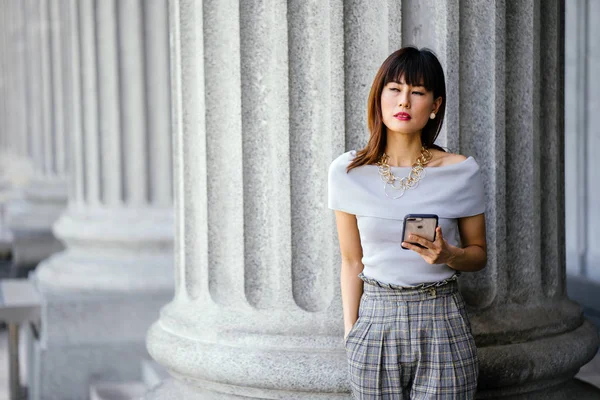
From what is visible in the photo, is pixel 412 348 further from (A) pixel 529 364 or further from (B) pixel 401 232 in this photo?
(A) pixel 529 364

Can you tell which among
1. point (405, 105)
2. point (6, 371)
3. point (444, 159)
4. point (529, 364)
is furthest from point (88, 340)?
point (405, 105)

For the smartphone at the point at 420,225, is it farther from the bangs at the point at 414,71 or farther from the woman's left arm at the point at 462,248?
the bangs at the point at 414,71

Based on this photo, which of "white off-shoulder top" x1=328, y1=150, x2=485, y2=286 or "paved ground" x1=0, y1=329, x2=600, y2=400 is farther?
"paved ground" x1=0, y1=329, x2=600, y2=400

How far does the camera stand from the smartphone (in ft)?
13.5

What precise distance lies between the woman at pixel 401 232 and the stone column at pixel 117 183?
634 centimetres

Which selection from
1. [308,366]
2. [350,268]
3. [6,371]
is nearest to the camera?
[350,268]

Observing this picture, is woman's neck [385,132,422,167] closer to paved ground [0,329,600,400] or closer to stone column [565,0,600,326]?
paved ground [0,329,600,400]

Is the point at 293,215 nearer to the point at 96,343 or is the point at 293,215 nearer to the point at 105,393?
the point at 105,393

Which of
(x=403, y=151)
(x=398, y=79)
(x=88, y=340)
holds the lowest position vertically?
(x=88, y=340)

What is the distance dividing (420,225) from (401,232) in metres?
0.32

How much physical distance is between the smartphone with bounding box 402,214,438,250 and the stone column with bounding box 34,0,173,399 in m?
6.81

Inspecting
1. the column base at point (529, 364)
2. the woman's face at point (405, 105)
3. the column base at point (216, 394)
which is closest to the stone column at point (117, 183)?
the column base at point (216, 394)

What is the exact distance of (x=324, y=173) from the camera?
223 inches

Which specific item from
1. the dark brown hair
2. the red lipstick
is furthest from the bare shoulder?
the red lipstick
